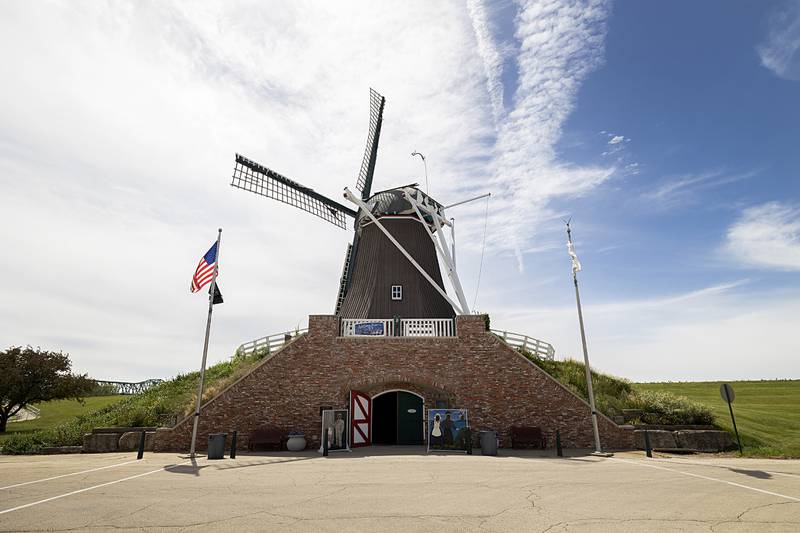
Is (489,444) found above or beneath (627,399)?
beneath

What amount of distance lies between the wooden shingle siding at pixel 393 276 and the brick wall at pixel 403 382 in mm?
4307

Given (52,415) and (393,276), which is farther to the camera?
(52,415)

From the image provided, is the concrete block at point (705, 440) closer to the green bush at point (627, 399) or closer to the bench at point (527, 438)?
the green bush at point (627, 399)

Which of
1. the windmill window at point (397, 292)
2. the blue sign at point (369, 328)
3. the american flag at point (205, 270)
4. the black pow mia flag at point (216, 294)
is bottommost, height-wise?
the blue sign at point (369, 328)

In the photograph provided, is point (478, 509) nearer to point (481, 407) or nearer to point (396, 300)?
point (481, 407)

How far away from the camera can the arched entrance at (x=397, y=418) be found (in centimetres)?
2020

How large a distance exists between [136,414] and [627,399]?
2290 centimetres

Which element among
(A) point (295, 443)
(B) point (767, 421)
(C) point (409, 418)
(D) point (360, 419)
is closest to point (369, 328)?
(D) point (360, 419)

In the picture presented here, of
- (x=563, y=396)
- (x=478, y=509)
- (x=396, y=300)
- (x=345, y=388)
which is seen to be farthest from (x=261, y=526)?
(x=396, y=300)

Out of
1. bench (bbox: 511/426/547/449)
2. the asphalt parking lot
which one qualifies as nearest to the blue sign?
the asphalt parking lot

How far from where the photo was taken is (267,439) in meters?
17.8

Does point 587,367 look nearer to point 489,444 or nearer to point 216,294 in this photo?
point 489,444

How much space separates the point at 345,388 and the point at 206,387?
7.50 m

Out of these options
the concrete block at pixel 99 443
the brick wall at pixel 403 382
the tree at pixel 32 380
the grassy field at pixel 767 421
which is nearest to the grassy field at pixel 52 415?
the tree at pixel 32 380
